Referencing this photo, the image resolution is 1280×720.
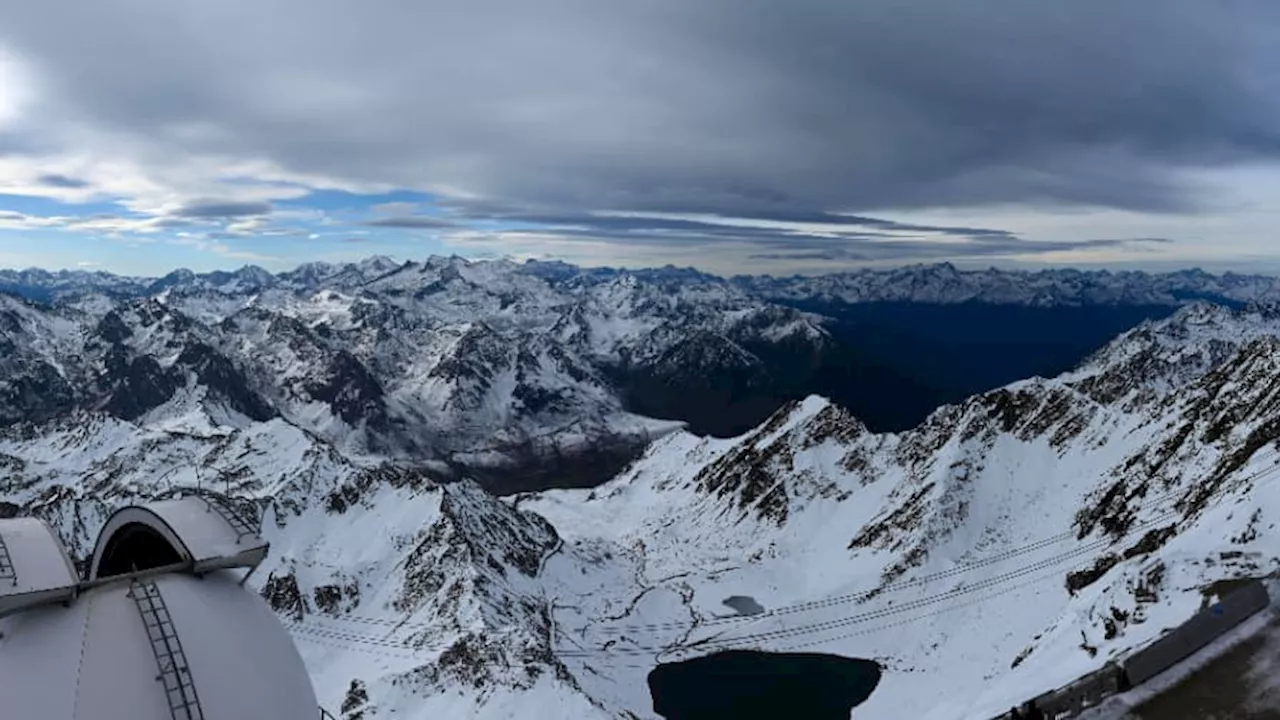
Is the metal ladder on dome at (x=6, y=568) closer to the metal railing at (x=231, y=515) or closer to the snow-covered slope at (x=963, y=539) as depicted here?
the metal railing at (x=231, y=515)

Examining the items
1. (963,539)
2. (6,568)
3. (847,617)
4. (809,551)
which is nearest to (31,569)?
(6,568)

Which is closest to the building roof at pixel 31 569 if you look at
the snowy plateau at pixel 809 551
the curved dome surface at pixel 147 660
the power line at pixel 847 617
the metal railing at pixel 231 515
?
the curved dome surface at pixel 147 660

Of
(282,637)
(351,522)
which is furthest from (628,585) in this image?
(282,637)

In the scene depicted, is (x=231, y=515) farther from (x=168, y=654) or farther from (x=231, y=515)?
(x=168, y=654)

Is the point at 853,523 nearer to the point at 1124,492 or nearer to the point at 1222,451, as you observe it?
the point at 1124,492

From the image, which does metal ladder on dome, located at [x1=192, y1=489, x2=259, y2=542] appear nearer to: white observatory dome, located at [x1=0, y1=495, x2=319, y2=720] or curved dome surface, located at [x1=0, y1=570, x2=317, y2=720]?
white observatory dome, located at [x1=0, y1=495, x2=319, y2=720]

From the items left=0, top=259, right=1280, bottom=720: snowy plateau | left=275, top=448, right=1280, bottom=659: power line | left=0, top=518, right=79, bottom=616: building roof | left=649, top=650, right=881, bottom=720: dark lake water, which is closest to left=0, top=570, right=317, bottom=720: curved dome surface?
left=0, top=518, right=79, bottom=616: building roof

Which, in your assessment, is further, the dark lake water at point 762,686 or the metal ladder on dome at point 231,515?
the dark lake water at point 762,686
